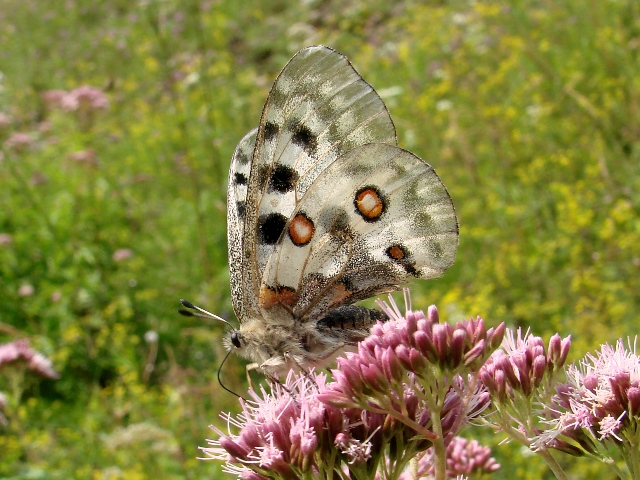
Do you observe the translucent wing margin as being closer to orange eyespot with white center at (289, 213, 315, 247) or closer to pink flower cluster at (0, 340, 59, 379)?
orange eyespot with white center at (289, 213, 315, 247)

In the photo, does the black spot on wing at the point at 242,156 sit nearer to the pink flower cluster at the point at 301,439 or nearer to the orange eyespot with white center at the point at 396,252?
the orange eyespot with white center at the point at 396,252

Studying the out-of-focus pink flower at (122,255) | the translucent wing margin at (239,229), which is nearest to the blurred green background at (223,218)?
the out-of-focus pink flower at (122,255)

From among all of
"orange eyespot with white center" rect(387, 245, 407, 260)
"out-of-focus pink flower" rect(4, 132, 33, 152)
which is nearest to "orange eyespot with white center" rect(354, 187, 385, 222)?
"orange eyespot with white center" rect(387, 245, 407, 260)

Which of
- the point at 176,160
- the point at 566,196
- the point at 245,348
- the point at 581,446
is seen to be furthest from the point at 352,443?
the point at 176,160

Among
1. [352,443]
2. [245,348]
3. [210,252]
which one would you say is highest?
[352,443]

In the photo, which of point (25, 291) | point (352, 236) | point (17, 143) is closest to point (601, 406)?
point (352, 236)

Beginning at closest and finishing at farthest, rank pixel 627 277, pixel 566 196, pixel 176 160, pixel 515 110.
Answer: pixel 627 277 < pixel 566 196 < pixel 515 110 < pixel 176 160

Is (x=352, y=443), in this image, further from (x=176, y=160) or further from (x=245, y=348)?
(x=176, y=160)
